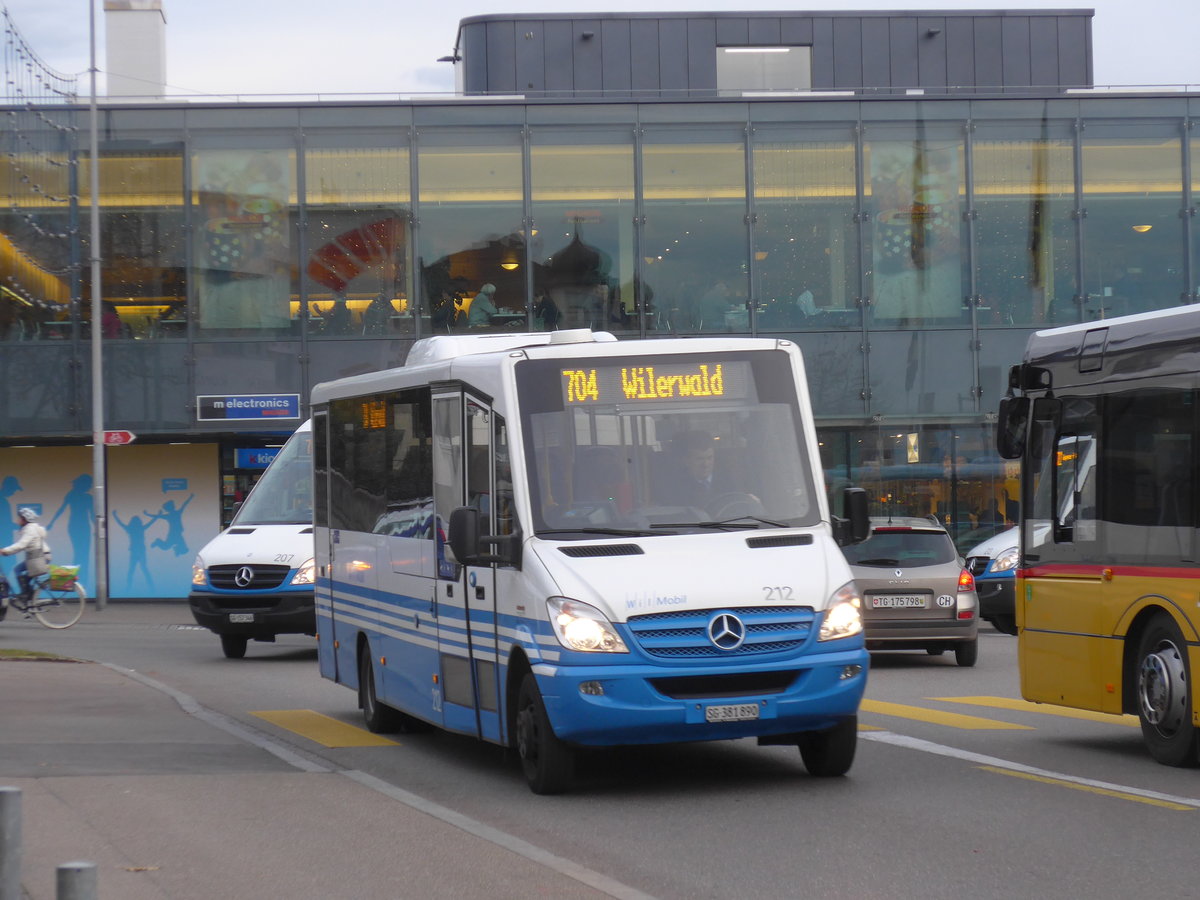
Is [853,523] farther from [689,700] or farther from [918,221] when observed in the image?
[918,221]

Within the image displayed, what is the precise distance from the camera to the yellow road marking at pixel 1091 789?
29.6ft

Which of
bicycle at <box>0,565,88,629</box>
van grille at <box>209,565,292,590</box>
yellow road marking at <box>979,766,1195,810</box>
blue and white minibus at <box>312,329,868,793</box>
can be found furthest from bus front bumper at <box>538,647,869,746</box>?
bicycle at <box>0,565,88,629</box>

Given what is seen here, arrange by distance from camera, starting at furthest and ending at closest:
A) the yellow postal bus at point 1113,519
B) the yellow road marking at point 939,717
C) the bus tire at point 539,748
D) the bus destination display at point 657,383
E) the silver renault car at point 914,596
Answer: the silver renault car at point 914,596
the yellow road marking at point 939,717
the yellow postal bus at point 1113,519
the bus destination display at point 657,383
the bus tire at point 539,748

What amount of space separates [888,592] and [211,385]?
54.3ft

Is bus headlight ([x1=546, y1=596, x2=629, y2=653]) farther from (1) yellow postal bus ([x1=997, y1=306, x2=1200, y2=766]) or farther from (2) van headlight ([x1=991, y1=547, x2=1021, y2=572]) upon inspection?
(2) van headlight ([x1=991, y1=547, x2=1021, y2=572])

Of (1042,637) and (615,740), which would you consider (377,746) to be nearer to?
(615,740)

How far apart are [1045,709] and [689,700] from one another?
249 inches

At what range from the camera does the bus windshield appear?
10016 millimetres

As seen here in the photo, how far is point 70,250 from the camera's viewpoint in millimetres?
31969

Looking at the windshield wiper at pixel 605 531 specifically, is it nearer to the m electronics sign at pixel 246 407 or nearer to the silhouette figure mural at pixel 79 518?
the m electronics sign at pixel 246 407

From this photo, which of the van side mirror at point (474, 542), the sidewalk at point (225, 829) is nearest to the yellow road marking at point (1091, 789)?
the van side mirror at point (474, 542)

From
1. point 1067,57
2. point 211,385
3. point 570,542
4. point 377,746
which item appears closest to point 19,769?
→ point 377,746

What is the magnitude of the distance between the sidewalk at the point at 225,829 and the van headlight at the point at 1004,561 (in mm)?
13964

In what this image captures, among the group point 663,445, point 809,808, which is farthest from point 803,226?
point 809,808
